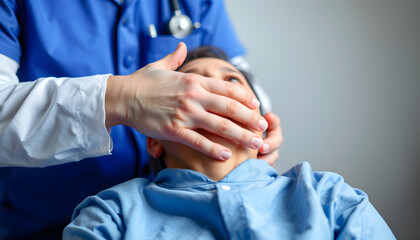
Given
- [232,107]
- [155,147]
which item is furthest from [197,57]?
[232,107]

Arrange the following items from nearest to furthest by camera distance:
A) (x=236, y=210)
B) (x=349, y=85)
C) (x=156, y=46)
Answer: (x=236, y=210) < (x=156, y=46) < (x=349, y=85)

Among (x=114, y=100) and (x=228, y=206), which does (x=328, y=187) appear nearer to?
(x=228, y=206)

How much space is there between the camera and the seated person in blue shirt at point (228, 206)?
634 millimetres

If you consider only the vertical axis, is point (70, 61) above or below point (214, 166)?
above

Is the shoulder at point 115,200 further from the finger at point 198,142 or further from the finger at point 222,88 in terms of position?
the finger at point 222,88

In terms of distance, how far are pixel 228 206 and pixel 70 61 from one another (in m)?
0.58

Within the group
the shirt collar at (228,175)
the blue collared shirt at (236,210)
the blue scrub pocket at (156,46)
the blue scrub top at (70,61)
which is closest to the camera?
the blue collared shirt at (236,210)

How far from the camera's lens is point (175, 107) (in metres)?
0.66

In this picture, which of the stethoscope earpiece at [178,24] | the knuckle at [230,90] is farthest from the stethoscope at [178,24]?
the knuckle at [230,90]

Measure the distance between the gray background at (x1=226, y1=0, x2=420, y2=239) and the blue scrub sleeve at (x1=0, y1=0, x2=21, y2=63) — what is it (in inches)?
36.2

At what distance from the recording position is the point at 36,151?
2.27 feet

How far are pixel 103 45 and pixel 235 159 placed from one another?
49 centimetres

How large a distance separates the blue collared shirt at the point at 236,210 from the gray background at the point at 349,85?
0.69 m

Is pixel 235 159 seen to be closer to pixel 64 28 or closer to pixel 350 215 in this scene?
pixel 350 215
